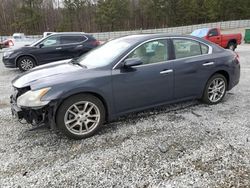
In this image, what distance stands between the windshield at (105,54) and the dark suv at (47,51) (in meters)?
5.12

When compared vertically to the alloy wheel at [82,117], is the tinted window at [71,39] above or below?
above

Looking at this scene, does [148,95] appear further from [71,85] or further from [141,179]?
[141,179]

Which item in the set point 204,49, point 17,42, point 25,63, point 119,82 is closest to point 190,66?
point 204,49

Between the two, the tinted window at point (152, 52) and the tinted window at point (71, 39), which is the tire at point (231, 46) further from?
the tinted window at point (152, 52)

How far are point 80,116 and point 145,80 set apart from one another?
1.18 meters

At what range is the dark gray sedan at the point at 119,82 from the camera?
10.8ft

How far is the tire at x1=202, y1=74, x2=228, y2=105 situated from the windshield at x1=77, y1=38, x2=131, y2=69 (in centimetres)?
185

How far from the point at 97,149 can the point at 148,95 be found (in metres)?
1.26

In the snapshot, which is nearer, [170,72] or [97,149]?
[97,149]

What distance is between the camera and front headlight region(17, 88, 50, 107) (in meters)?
3.16

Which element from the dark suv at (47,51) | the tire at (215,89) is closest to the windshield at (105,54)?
the tire at (215,89)

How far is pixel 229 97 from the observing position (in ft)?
17.4

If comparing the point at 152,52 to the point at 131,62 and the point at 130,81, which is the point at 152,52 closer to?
the point at 131,62

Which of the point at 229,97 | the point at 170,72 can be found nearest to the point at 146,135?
the point at 170,72
